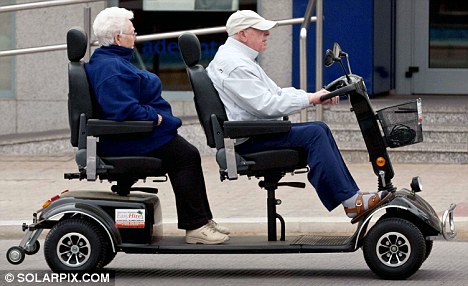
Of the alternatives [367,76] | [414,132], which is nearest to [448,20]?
[367,76]

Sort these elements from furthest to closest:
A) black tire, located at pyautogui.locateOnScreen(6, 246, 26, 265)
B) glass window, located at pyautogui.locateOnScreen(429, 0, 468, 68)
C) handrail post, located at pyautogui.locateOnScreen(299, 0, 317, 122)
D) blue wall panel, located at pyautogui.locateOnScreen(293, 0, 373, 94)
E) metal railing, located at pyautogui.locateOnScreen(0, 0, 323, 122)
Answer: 1. glass window, located at pyautogui.locateOnScreen(429, 0, 468, 68)
2. blue wall panel, located at pyautogui.locateOnScreen(293, 0, 373, 94)
3. metal railing, located at pyautogui.locateOnScreen(0, 0, 323, 122)
4. handrail post, located at pyautogui.locateOnScreen(299, 0, 317, 122)
5. black tire, located at pyautogui.locateOnScreen(6, 246, 26, 265)

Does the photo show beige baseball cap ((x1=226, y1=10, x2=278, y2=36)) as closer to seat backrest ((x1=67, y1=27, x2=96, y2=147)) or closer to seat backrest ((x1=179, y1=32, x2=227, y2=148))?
seat backrest ((x1=179, y1=32, x2=227, y2=148))

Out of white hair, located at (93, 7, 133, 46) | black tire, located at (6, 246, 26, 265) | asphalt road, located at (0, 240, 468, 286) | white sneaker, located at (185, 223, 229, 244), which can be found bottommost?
asphalt road, located at (0, 240, 468, 286)

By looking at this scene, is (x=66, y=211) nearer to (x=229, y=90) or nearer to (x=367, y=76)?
(x=229, y=90)

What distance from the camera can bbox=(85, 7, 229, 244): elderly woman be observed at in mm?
8328

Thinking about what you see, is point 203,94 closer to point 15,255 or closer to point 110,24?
point 110,24

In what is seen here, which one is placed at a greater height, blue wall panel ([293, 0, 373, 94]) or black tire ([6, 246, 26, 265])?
blue wall panel ([293, 0, 373, 94])

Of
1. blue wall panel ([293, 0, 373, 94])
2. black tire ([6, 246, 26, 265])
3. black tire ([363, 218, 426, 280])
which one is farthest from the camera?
blue wall panel ([293, 0, 373, 94])

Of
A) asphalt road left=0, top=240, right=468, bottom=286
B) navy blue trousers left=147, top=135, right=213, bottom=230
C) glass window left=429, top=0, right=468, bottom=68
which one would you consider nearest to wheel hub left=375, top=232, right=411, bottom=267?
asphalt road left=0, top=240, right=468, bottom=286

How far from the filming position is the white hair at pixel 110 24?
8.45 m

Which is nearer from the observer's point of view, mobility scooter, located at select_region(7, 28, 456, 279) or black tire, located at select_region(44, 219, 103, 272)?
mobility scooter, located at select_region(7, 28, 456, 279)

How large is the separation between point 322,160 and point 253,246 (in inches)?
25.2

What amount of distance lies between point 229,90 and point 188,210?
763mm

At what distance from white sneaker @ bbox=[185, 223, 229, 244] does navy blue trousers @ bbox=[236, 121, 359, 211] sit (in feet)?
2.00
